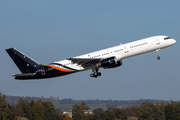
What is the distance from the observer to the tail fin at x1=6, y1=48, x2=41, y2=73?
5791 cm

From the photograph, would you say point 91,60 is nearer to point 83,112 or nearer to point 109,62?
point 109,62

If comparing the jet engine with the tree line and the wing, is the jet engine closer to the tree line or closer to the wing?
the wing

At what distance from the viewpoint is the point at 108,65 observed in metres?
53.3

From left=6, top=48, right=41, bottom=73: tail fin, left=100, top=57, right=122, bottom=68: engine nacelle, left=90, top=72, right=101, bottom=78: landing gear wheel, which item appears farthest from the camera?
left=6, top=48, right=41, bottom=73: tail fin

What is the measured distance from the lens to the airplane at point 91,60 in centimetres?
5347

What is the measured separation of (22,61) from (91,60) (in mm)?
15302

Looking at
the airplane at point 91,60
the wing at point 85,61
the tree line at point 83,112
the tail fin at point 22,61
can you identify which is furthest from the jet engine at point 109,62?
the tree line at point 83,112

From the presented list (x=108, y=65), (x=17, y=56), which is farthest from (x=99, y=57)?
(x=17, y=56)

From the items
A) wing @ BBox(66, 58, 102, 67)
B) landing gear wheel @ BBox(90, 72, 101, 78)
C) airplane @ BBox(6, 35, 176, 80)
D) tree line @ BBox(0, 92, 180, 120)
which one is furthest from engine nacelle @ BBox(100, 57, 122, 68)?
tree line @ BBox(0, 92, 180, 120)

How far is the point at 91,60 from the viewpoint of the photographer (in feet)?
175

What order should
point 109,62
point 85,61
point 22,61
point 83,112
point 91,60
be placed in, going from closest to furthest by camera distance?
point 109,62 < point 91,60 < point 85,61 < point 22,61 < point 83,112

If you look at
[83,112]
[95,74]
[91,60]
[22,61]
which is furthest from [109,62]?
[83,112]

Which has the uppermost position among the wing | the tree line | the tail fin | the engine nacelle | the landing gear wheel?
the tail fin

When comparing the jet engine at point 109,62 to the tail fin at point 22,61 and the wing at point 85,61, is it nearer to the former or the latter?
the wing at point 85,61
